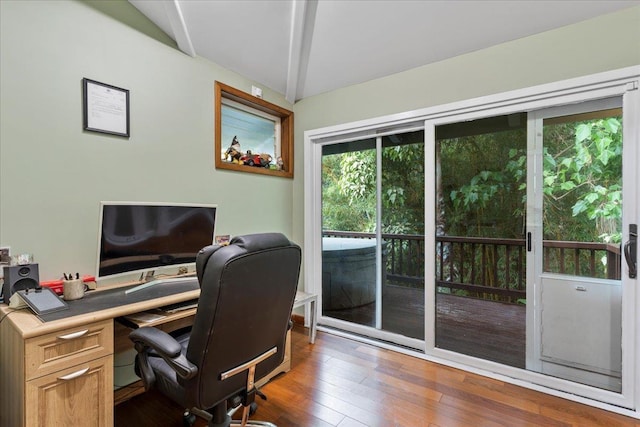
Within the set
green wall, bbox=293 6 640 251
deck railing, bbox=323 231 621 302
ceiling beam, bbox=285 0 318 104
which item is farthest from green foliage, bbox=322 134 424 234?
ceiling beam, bbox=285 0 318 104

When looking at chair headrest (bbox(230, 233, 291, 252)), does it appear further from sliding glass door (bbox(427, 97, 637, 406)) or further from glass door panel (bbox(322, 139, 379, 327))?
glass door panel (bbox(322, 139, 379, 327))

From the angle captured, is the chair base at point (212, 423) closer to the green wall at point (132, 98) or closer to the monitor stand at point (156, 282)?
the monitor stand at point (156, 282)

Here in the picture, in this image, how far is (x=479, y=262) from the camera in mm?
2689

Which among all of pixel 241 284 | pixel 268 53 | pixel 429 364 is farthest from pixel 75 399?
pixel 268 53

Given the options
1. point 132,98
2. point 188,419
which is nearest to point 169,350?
point 188,419

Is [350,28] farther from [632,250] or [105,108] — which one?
[632,250]

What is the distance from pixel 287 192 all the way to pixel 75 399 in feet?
7.88

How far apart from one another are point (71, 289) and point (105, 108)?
1121 millimetres

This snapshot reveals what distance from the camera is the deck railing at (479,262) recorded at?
6.88 ft

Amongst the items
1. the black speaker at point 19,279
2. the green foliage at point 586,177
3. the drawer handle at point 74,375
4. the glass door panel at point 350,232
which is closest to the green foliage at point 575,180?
the green foliage at point 586,177

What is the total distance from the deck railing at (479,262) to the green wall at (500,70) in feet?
3.78

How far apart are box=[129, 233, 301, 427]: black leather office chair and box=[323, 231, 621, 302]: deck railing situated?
5.64 feet

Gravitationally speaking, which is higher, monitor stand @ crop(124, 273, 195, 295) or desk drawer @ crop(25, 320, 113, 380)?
monitor stand @ crop(124, 273, 195, 295)

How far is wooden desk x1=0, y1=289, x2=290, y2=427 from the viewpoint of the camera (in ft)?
3.92
